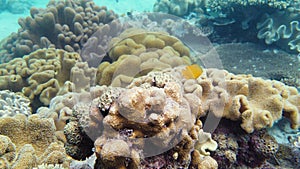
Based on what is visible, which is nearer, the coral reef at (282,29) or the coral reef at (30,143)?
the coral reef at (30,143)

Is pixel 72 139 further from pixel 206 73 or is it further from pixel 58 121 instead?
pixel 206 73

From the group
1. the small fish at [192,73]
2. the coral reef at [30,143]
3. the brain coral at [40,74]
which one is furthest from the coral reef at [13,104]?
the small fish at [192,73]

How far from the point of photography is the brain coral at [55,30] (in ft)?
18.4

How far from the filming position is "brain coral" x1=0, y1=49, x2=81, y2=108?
3963 mm

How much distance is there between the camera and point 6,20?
1274cm

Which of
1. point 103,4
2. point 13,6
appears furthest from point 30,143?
point 103,4

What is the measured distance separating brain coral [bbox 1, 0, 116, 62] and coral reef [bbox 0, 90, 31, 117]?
198 centimetres

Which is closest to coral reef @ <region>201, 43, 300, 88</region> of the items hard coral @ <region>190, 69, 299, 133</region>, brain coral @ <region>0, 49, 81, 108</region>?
hard coral @ <region>190, 69, 299, 133</region>

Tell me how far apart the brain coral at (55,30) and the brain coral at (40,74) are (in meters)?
0.98

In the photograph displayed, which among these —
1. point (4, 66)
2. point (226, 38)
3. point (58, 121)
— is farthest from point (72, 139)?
point (226, 38)

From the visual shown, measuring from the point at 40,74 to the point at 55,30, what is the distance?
2126 millimetres

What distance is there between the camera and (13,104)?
3.53 meters

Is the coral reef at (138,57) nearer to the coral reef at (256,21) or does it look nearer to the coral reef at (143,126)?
the coral reef at (143,126)

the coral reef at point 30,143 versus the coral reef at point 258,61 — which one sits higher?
the coral reef at point 30,143
